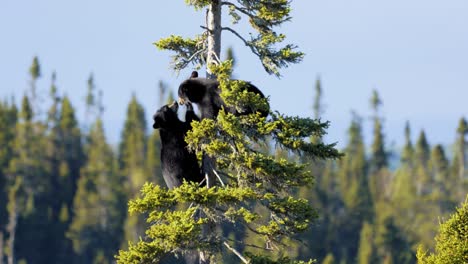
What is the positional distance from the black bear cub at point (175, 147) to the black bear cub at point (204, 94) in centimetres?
24

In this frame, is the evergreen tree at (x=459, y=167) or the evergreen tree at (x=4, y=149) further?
the evergreen tree at (x=459, y=167)

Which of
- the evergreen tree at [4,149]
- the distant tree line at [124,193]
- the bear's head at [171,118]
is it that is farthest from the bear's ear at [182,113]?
the evergreen tree at [4,149]

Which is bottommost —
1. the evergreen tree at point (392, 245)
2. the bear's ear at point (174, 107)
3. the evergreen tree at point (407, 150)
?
the bear's ear at point (174, 107)

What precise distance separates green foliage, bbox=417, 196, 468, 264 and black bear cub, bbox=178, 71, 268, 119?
209 inches

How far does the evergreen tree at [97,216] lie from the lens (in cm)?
13400

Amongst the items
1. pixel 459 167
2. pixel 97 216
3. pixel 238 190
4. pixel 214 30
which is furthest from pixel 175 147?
pixel 459 167

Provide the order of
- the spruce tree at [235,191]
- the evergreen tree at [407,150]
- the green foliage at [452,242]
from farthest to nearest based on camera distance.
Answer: the evergreen tree at [407,150]
the green foliage at [452,242]
the spruce tree at [235,191]

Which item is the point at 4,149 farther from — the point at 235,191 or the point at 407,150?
the point at 235,191

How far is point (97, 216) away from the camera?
135750 millimetres

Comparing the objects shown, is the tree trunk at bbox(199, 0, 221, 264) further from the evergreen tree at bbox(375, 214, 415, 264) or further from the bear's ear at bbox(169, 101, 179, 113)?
the evergreen tree at bbox(375, 214, 415, 264)

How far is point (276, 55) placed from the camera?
26.0 meters

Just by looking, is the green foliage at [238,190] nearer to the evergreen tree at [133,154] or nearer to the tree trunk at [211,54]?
the tree trunk at [211,54]

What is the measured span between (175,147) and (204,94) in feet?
4.24

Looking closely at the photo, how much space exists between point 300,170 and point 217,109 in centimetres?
196
